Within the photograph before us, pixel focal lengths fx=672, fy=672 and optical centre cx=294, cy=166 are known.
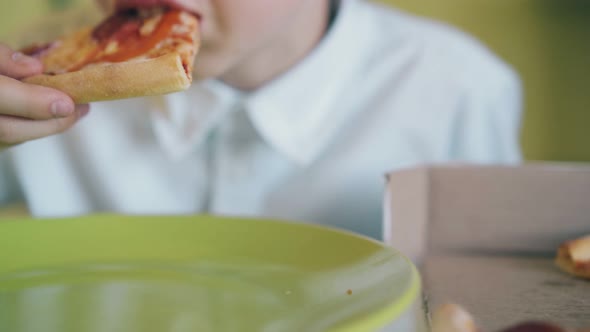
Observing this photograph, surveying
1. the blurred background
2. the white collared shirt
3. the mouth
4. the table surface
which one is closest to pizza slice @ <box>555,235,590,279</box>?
the table surface

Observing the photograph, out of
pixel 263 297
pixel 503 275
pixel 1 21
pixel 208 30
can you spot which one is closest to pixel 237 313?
pixel 263 297

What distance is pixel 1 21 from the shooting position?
1922mm

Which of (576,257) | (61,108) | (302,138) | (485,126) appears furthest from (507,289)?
(485,126)

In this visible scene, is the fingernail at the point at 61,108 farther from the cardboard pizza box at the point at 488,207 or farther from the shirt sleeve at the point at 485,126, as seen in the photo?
the shirt sleeve at the point at 485,126

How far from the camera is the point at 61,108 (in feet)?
1.36

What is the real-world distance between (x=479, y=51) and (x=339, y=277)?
2.35 feet

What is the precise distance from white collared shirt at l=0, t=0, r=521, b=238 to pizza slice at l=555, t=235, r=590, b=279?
27 centimetres

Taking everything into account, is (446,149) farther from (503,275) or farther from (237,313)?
(237,313)

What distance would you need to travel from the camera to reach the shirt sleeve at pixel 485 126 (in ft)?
3.02

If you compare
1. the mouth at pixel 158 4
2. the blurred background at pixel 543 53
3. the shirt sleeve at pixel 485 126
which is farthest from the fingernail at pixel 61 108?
the blurred background at pixel 543 53

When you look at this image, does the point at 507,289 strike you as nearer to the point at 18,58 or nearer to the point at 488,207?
the point at 488,207

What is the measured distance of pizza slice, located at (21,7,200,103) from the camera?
0.42 m

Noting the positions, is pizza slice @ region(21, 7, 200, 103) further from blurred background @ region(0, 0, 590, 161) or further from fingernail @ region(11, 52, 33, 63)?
blurred background @ region(0, 0, 590, 161)

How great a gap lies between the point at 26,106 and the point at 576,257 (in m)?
0.37
